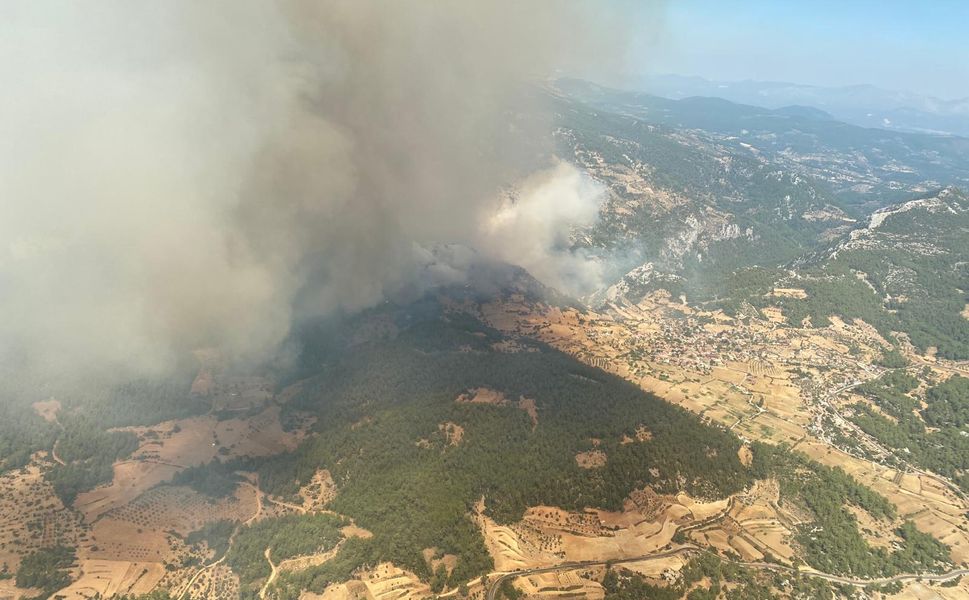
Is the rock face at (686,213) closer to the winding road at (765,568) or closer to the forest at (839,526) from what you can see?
the forest at (839,526)

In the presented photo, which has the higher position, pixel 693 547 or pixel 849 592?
pixel 693 547

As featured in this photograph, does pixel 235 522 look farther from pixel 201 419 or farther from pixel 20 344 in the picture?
pixel 20 344

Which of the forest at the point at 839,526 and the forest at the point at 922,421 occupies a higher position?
the forest at the point at 922,421

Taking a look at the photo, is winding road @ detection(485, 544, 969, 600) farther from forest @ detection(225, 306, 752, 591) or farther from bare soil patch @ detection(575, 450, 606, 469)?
bare soil patch @ detection(575, 450, 606, 469)

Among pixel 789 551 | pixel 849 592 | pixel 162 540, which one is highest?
pixel 162 540

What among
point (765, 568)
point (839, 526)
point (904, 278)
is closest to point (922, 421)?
point (839, 526)

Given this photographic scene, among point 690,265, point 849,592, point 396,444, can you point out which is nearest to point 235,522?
point 396,444

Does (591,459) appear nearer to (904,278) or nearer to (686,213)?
(904,278)

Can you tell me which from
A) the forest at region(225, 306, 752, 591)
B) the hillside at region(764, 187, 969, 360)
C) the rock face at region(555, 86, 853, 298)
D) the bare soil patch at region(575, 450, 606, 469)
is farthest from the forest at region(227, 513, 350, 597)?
the hillside at region(764, 187, 969, 360)

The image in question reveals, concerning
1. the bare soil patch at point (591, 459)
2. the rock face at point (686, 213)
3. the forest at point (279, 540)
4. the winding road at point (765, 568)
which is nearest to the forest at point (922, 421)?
the winding road at point (765, 568)

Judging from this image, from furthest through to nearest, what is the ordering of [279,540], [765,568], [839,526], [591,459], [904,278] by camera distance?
[904,278] → [591,459] → [839,526] → [765,568] → [279,540]

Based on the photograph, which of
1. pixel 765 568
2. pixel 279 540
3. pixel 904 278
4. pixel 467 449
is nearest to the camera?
pixel 279 540
